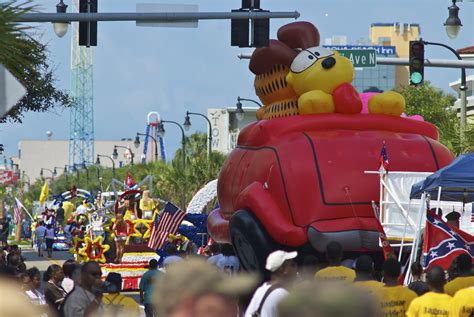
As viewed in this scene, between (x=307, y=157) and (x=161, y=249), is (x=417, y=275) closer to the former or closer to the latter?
(x=307, y=157)

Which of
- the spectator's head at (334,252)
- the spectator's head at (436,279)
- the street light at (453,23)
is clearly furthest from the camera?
the street light at (453,23)

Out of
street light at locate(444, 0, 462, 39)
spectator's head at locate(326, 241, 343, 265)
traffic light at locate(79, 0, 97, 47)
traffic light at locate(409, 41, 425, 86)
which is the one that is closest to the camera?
spectator's head at locate(326, 241, 343, 265)

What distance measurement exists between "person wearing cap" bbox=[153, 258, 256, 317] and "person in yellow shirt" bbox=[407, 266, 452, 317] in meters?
5.72

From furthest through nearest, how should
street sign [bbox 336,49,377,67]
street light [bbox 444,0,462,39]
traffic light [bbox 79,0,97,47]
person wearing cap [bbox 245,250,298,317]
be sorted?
street light [bbox 444,0,462,39]
street sign [bbox 336,49,377,67]
traffic light [bbox 79,0,97,47]
person wearing cap [bbox 245,250,298,317]

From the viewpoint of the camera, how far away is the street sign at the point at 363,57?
2672 cm

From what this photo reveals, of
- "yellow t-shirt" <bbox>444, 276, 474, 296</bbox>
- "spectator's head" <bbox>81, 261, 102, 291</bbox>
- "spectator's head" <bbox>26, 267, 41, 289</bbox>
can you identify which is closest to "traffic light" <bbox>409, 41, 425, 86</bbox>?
"spectator's head" <bbox>26, 267, 41, 289</bbox>

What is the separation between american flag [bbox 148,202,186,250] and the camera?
2946cm

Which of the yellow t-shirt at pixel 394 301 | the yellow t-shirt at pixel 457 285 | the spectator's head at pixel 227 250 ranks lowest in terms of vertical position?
the spectator's head at pixel 227 250

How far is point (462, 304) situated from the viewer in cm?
1070

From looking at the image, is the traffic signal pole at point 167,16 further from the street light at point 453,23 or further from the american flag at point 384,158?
the street light at point 453,23

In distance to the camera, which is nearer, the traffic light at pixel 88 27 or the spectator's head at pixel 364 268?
the spectator's head at pixel 364 268

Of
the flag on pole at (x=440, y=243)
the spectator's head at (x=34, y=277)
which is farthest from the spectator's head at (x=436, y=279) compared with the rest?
the flag on pole at (x=440, y=243)

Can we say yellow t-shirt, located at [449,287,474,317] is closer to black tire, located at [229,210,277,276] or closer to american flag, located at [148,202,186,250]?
black tire, located at [229,210,277,276]

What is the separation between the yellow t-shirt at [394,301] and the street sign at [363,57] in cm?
1576
